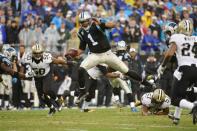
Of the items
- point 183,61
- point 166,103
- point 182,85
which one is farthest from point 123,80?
point 182,85

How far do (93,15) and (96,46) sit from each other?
8301 mm

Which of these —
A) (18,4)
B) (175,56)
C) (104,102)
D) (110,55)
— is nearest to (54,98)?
(110,55)

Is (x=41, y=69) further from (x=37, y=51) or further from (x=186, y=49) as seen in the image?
(x=186, y=49)

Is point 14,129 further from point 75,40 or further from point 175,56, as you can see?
point 75,40

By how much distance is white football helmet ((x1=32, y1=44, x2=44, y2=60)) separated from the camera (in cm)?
1734

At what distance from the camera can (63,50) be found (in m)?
23.7

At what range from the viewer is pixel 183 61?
43.2 ft

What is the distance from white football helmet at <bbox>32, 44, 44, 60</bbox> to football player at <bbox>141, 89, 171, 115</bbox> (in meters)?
2.77

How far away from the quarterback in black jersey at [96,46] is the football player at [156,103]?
0.54 meters

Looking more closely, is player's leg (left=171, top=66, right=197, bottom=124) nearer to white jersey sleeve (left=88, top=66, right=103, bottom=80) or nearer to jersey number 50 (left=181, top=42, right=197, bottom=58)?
jersey number 50 (left=181, top=42, right=197, bottom=58)

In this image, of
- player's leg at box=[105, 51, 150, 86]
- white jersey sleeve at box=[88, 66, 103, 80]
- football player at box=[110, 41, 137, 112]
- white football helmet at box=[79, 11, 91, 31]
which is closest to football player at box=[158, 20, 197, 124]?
player's leg at box=[105, 51, 150, 86]

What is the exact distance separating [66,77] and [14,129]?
9933 millimetres

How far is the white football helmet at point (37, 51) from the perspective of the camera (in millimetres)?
17344

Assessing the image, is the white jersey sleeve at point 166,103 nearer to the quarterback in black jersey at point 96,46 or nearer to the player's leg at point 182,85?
the quarterback in black jersey at point 96,46
